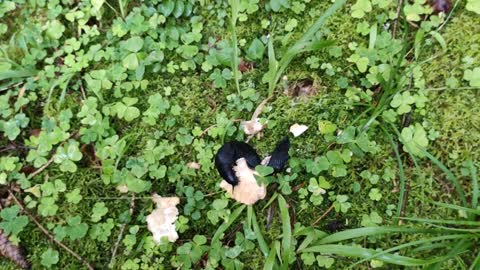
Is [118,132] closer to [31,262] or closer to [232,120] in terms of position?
[232,120]

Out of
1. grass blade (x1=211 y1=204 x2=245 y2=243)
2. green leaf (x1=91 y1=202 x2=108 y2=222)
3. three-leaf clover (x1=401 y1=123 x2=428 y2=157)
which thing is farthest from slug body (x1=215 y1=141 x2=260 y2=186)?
three-leaf clover (x1=401 y1=123 x2=428 y2=157)

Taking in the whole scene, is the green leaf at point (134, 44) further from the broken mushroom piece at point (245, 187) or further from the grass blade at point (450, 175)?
the grass blade at point (450, 175)

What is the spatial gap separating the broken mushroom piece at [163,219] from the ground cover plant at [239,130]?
2 cm

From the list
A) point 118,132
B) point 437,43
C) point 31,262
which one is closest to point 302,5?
point 437,43

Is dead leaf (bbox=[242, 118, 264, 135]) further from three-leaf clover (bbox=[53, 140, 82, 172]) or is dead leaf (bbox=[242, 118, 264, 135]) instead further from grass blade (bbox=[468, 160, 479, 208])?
grass blade (bbox=[468, 160, 479, 208])

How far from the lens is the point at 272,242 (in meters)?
2.52

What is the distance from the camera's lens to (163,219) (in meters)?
2.57

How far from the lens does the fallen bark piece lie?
259cm

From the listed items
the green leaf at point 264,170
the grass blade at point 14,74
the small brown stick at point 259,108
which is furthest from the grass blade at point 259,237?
the grass blade at point 14,74

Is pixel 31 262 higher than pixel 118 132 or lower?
lower

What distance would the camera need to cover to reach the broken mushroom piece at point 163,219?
2.55 metres

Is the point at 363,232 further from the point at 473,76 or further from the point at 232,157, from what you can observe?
the point at 473,76

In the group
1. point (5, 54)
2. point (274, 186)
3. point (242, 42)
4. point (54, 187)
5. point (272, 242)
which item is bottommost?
point (272, 242)

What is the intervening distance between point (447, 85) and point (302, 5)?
37.0 inches
